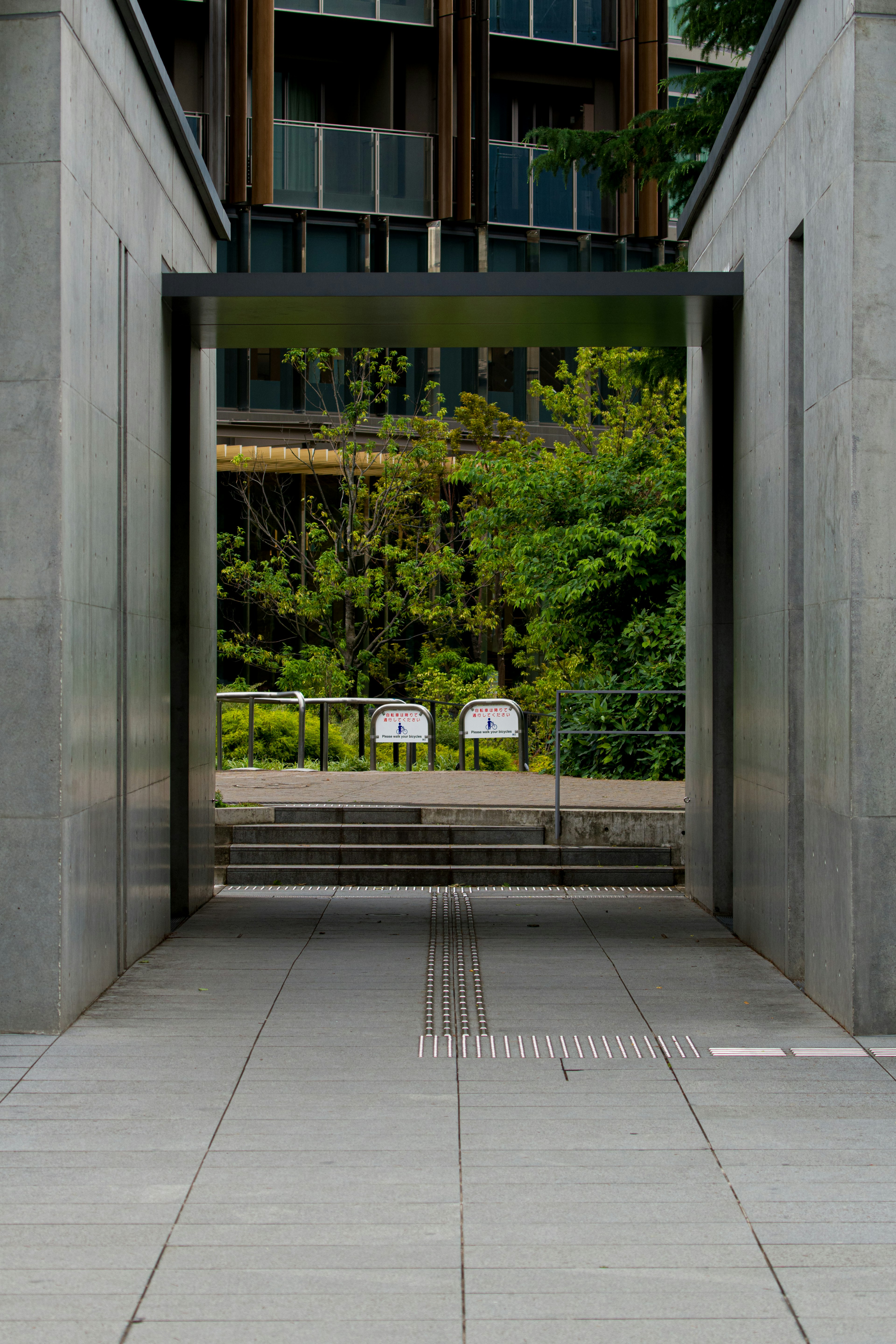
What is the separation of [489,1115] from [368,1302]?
1.62m

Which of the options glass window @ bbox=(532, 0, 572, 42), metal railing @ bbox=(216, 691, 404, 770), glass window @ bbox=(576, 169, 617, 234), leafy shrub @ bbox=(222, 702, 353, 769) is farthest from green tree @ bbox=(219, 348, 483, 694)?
glass window @ bbox=(532, 0, 572, 42)

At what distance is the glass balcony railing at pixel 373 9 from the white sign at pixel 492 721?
15.3 meters

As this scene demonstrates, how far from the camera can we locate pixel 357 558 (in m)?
23.2

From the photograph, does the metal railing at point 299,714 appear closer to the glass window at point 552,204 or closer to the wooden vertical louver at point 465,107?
the wooden vertical louver at point 465,107

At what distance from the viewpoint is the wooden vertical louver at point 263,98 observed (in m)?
23.4

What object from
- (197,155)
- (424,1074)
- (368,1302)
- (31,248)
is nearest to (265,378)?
(197,155)

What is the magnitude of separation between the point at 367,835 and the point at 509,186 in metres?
17.8

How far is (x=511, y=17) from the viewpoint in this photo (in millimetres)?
25609

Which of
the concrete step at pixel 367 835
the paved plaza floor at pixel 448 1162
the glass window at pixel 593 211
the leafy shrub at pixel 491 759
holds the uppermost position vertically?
the glass window at pixel 593 211

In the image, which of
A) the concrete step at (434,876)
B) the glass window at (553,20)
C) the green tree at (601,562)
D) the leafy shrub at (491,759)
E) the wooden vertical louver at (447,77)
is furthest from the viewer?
the glass window at (553,20)

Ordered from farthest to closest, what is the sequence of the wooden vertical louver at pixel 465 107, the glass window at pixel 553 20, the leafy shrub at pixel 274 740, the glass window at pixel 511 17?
the glass window at pixel 553 20 → the glass window at pixel 511 17 → the wooden vertical louver at pixel 465 107 → the leafy shrub at pixel 274 740

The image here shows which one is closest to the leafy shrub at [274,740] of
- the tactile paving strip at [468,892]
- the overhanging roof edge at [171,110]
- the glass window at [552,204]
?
the tactile paving strip at [468,892]

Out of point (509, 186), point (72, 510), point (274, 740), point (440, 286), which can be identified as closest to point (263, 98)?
point (509, 186)

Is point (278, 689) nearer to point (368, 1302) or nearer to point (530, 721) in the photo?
point (530, 721)
